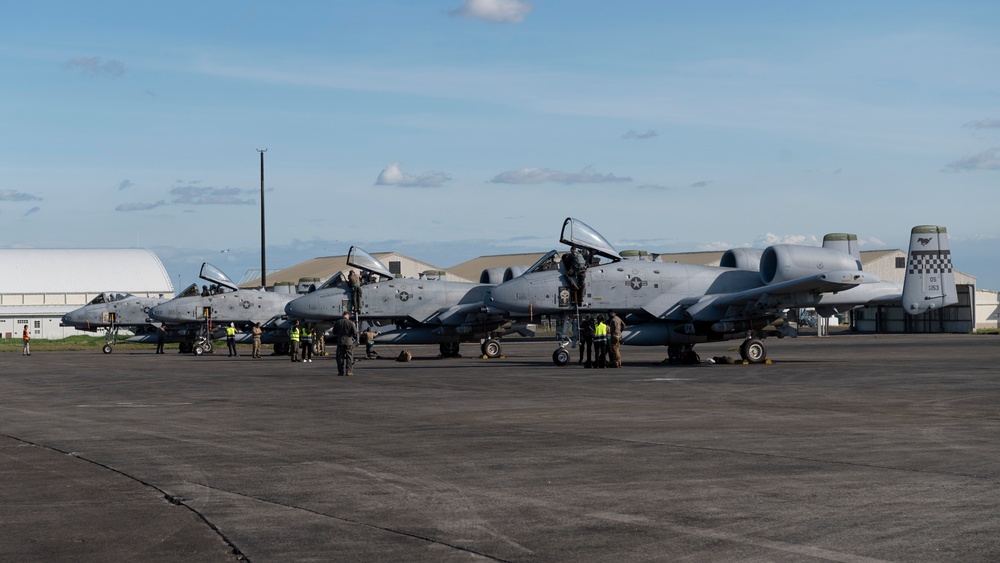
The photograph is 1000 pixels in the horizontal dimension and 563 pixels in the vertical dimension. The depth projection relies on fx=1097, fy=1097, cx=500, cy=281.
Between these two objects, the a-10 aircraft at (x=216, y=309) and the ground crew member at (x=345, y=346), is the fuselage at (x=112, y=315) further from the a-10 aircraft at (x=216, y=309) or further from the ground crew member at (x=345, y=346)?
the ground crew member at (x=345, y=346)

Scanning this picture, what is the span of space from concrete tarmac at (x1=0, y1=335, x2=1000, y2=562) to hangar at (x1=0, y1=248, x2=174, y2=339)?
8339 cm

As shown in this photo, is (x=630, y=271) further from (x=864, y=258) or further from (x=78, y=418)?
(x=864, y=258)

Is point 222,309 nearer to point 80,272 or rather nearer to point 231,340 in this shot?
point 231,340

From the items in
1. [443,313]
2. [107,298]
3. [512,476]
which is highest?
[107,298]

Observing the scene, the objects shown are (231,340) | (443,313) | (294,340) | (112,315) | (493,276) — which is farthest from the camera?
(112,315)

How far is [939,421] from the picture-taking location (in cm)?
1346

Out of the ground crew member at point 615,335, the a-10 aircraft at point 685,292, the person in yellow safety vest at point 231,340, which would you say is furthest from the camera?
the person in yellow safety vest at point 231,340

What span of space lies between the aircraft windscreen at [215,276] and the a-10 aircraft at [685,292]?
21.2m

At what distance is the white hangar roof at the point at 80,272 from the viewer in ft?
337

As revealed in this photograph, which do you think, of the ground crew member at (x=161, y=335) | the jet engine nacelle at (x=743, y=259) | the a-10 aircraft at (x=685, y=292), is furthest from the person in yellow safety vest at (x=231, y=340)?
the jet engine nacelle at (x=743, y=259)

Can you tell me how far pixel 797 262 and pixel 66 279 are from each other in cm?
8952

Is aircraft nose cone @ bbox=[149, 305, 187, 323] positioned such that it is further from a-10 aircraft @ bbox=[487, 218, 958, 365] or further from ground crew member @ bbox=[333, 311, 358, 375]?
ground crew member @ bbox=[333, 311, 358, 375]

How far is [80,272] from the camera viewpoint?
106 m

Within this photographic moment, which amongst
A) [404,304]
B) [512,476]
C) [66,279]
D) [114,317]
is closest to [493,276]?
[404,304]
